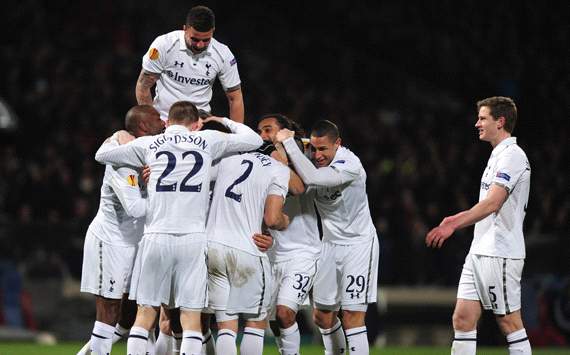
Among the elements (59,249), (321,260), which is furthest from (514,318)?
(59,249)

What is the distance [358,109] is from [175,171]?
12.7 meters

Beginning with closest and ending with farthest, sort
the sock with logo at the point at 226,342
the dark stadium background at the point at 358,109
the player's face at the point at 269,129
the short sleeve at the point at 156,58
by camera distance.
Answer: the sock with logo at the point at 226,342 < the player's face at the point at 269,129 < the short sleeve at the point at 156,58 < the dark stadium background at the point at 358,109

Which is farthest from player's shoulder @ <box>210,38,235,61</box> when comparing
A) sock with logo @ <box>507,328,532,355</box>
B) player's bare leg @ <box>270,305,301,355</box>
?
sock with logo @ <box>507,328,532,355</box>

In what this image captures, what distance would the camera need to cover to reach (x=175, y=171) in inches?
315

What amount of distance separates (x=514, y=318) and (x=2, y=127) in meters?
11.2

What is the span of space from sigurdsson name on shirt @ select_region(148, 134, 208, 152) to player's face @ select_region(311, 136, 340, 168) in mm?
1445

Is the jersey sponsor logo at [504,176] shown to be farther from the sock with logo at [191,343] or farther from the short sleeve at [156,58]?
the short sleeve at [156,58]

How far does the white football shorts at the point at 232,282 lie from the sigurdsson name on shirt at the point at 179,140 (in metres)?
0.85

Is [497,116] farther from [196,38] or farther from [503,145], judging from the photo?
[196,38]

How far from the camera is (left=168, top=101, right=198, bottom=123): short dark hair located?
8195mm

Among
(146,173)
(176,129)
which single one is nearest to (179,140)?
(176,129)

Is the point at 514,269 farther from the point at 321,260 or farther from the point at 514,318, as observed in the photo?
the point at 321,260

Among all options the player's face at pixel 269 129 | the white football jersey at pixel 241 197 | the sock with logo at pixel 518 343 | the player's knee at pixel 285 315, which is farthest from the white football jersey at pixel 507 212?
the player's face at pixel 269 129

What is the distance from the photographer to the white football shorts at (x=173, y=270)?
7980 mm
